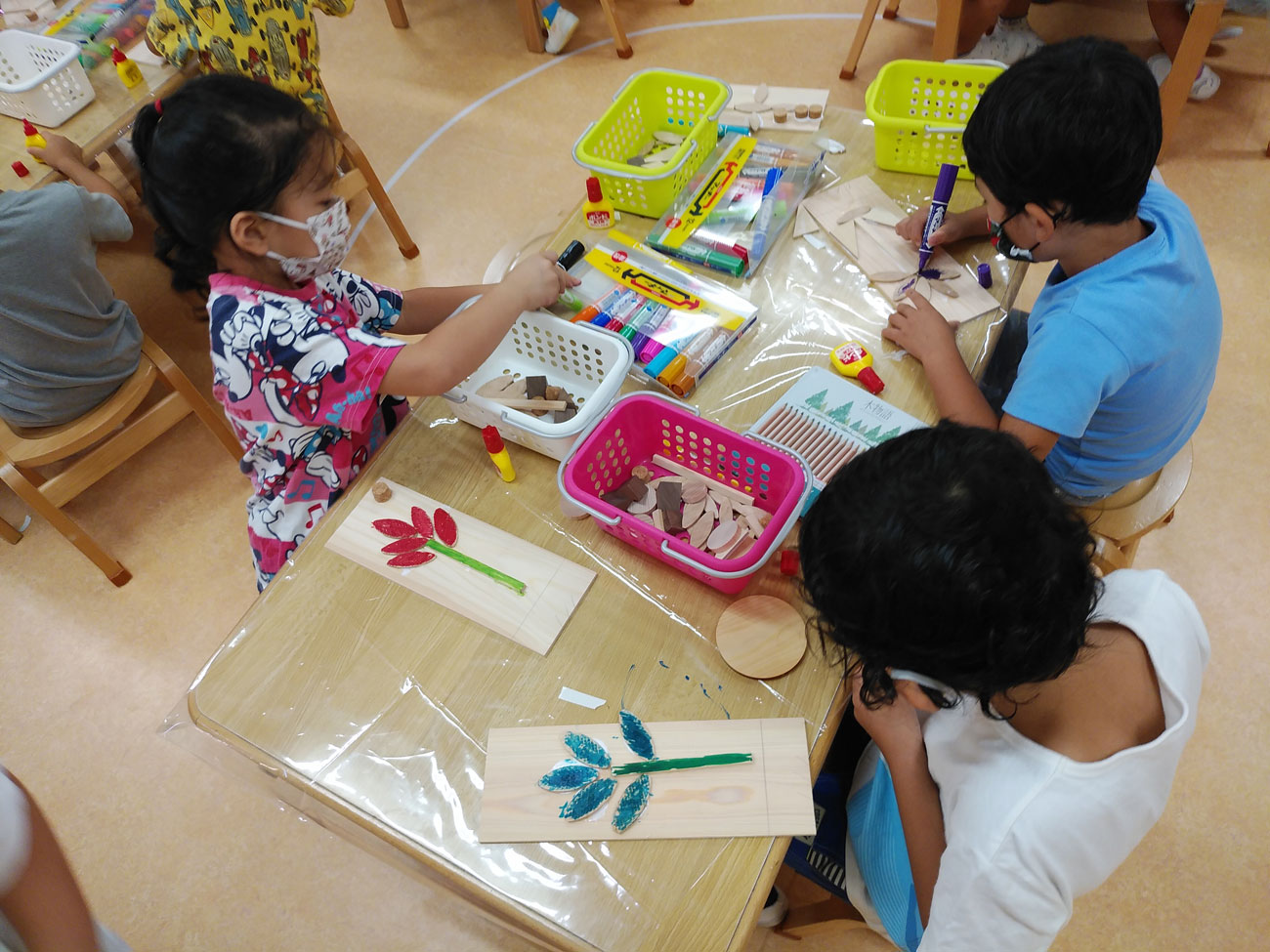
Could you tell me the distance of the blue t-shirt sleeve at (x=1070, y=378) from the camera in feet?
3.45

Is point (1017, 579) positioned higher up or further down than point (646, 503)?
higher up

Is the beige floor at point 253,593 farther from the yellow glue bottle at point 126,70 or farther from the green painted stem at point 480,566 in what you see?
the green painted stem at point 480,566

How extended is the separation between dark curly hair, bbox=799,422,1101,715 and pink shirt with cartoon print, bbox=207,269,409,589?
68 centimetres

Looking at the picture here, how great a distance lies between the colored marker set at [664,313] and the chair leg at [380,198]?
1285mm

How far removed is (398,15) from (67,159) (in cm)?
196

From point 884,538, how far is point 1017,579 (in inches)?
4.8

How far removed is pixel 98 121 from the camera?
1.95 meters

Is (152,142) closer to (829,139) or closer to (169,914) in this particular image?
(829,139)

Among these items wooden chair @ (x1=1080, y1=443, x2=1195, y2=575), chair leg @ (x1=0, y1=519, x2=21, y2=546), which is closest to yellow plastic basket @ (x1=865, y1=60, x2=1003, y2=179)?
wooden chair @ (x1=1080, y1=443, x2=1195, y2=575)

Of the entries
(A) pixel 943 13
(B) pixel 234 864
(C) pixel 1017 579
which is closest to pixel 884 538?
(C) pixel 1017 579

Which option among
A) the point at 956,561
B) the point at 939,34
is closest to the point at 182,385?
the point at 956,561

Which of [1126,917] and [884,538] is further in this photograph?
[1126,917]

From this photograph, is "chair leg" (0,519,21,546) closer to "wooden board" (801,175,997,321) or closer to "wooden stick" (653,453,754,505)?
"wooden stick" (653,453,754,505)

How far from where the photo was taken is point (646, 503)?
1.10 metres
